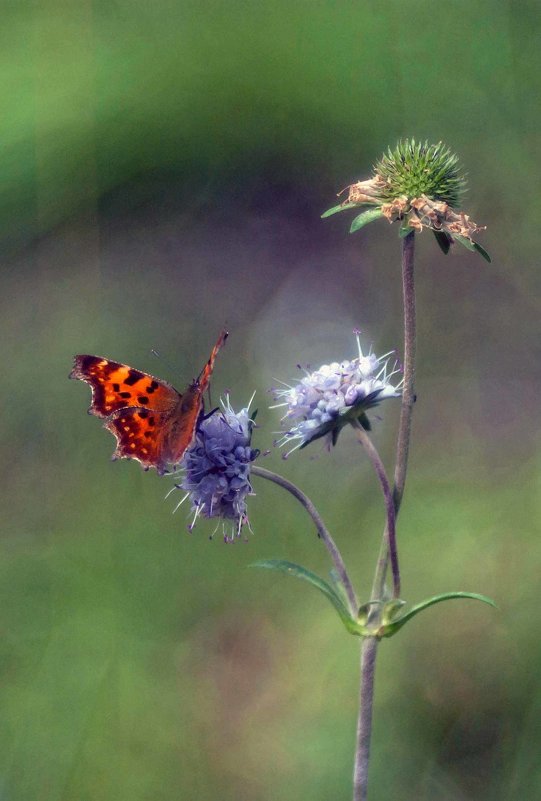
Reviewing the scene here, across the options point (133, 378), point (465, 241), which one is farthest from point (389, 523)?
point (133, 378)

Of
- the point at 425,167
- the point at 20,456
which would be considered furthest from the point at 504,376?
the point at 425,167

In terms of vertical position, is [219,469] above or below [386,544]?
above

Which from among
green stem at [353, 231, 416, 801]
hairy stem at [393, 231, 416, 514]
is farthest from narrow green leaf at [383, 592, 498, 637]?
hairy stem at [393, 231, 416, 514]

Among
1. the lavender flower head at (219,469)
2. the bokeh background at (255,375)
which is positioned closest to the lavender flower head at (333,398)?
the lavender flower head at (219,469)

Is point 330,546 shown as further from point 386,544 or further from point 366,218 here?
point 366,218

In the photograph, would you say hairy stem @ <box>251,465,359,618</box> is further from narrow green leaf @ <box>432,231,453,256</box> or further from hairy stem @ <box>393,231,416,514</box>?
narrow green leaf @ <box>432,231,453,256</box>

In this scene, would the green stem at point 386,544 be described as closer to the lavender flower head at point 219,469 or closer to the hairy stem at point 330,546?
the hairy stem at point 330,546

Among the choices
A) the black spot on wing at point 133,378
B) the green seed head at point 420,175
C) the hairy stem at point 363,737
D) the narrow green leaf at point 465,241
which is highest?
the green seed head at point 420,175
